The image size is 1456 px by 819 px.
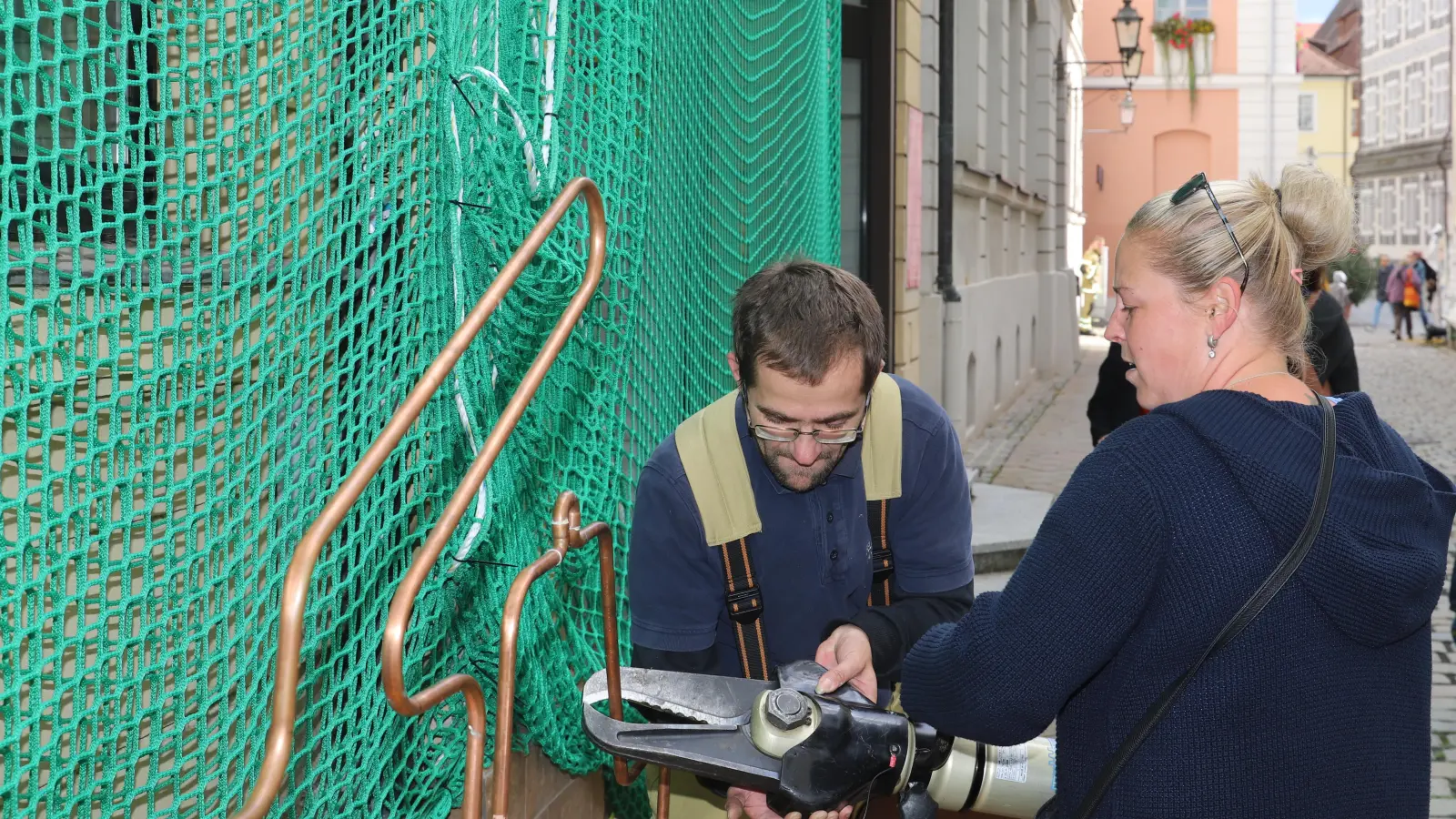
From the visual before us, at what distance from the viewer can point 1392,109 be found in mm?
39688

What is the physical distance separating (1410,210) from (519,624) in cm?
4173

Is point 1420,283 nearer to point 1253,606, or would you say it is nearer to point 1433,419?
point 1433,419

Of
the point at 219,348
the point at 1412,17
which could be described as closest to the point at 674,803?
the point at 219,348

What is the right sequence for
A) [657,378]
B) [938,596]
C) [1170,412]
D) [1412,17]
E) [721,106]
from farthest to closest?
[1412,17]
[721,106]
[657,378]
[938,596]
[1170,412]

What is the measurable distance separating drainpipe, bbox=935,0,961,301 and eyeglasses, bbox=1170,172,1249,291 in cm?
782

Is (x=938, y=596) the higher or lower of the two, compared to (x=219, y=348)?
lower

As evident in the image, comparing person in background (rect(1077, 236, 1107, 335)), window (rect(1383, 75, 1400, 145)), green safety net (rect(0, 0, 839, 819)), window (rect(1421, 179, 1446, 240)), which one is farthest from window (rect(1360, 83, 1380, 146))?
green safety net (rect(0, 0, 839, 819))

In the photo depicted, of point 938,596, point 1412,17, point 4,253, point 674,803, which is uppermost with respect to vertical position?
point 1412,17

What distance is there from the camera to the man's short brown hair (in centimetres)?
229

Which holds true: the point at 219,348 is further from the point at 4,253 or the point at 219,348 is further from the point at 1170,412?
the point at 1170,412

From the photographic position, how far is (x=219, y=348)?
2.20m

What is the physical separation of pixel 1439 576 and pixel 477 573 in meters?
1.61

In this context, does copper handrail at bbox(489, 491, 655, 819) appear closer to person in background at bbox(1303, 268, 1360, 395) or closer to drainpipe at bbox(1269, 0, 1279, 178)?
person in background at bbox(1303, 268, 1360, 395)

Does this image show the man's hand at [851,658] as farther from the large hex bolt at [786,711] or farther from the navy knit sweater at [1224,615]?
the navy knit sweater at [1224,615]
